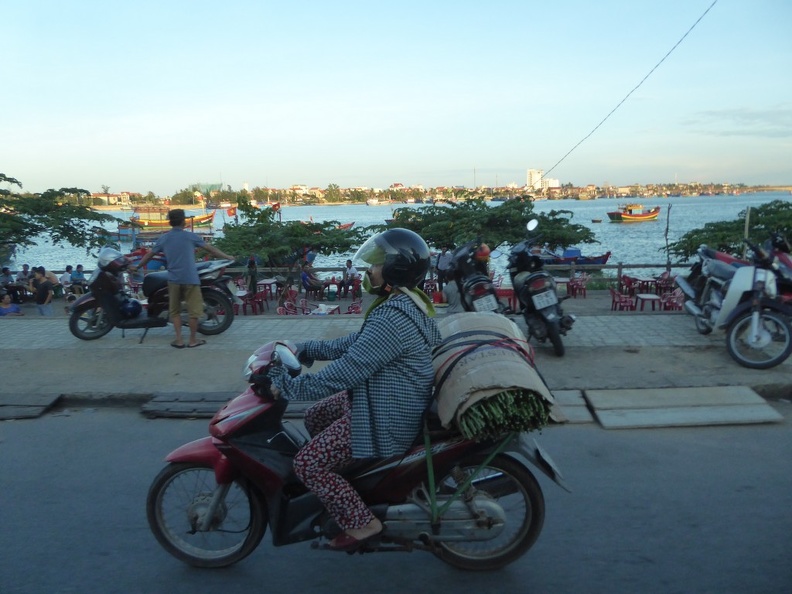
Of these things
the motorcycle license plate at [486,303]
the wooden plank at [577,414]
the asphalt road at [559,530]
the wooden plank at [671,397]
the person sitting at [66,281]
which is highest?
the motorcycle license plate at [486,303]

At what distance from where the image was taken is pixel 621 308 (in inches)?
596

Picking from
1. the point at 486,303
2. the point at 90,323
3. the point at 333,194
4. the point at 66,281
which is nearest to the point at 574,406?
the point at 486,303

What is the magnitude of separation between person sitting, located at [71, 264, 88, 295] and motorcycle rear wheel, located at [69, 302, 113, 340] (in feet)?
41.8

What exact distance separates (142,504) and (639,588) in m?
2.86

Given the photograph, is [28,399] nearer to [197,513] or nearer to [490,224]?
[197,513]

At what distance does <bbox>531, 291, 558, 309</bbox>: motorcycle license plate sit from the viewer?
7188 mm

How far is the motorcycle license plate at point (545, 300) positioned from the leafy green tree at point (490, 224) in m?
14.3

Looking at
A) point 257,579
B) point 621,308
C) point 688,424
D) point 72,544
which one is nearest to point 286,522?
point 257,579

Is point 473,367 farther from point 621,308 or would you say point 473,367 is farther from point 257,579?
point 621,308

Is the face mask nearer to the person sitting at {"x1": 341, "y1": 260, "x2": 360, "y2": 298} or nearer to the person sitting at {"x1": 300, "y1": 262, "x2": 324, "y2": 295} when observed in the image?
the person sitting at {"x1": 300, "y1": 262, "x2": 324, "y2": 295}

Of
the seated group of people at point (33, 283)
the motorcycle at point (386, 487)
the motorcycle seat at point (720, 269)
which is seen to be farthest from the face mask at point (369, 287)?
the seated group of people at point (33, 283)

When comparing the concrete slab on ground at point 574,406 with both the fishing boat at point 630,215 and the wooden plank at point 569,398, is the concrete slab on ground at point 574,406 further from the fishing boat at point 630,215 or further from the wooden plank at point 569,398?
the fishing boat at point 630,215

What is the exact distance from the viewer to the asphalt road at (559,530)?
317 centimetres

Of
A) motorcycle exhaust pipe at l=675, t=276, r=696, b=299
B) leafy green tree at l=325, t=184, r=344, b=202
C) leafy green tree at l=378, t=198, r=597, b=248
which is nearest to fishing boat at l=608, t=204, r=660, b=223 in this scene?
leafy green tree at l=325, t=184, r=344, b=202
